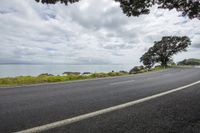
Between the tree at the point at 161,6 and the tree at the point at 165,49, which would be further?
the tree at the point at 165,49

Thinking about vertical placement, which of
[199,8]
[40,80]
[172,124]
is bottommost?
[172,124]

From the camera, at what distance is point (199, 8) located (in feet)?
40.4

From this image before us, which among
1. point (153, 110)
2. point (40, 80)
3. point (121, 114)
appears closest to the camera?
point (121, 114)

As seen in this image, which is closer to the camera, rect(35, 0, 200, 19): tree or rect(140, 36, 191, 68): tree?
rect(35, 0, 200, 19): tree

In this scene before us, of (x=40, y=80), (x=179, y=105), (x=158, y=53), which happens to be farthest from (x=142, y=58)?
(x=179, y=105)

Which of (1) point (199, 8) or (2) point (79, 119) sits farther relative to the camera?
(1) point (199, 8)

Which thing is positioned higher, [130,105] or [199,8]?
[199,8]

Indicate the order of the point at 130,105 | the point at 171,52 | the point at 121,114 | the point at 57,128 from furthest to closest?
the point at 171,52, the point at 130,105, the point at 121,114, the point at 57,128

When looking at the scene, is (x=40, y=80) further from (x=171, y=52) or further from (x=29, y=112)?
(x=171, y=52)

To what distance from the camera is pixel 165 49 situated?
61.7m

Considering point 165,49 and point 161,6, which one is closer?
point 161,6

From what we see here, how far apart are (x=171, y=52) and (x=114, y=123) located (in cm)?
5989

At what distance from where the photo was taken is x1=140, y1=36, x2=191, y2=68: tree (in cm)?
5916

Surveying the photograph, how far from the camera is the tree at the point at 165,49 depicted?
5916 cm
